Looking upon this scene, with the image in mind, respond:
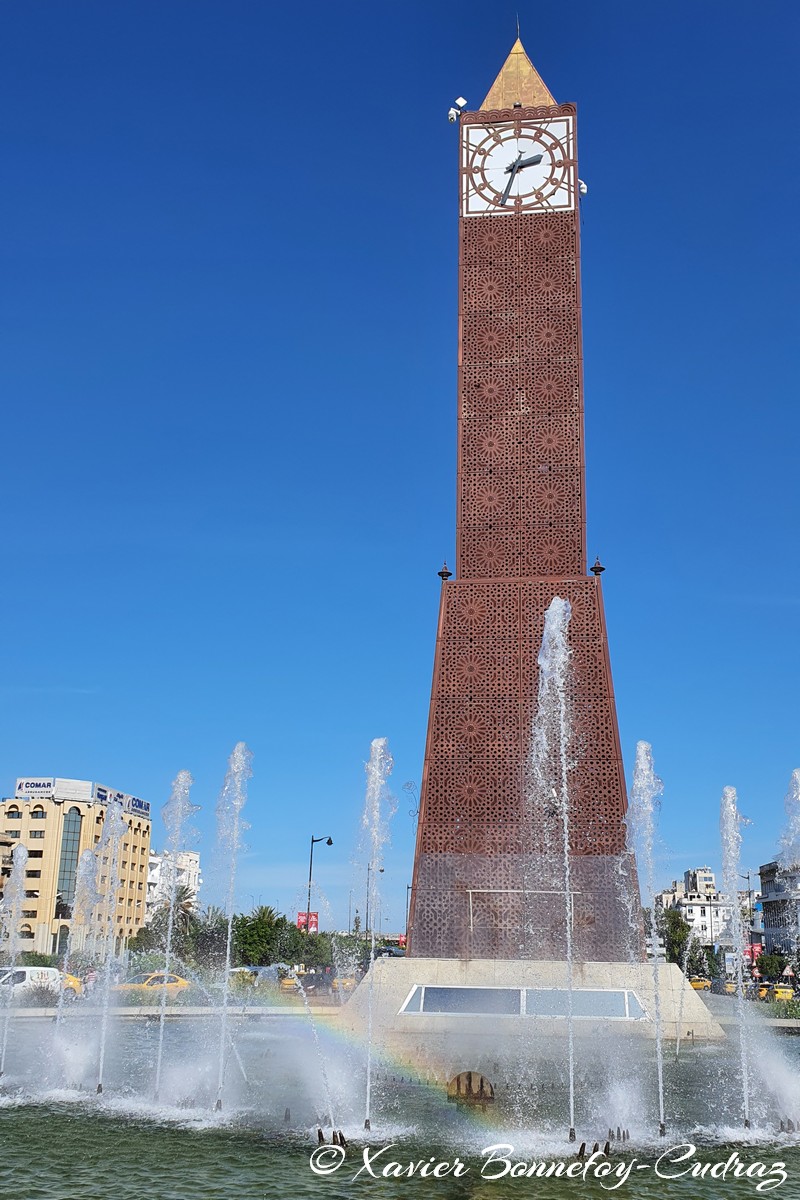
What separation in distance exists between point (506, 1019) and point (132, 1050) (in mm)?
5871

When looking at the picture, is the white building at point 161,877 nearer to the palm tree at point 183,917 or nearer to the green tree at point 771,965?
the palm tree at point 183,917

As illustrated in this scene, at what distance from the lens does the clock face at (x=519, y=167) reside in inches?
1008

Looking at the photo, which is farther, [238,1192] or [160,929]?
[160,929]

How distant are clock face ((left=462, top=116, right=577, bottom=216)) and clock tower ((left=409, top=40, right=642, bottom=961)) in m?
0.04

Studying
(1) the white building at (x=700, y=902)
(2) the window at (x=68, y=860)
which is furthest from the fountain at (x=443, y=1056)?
(1) the white building at (x=700, y=902)

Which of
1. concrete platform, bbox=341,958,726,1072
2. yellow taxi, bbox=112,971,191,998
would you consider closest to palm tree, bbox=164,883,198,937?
yellow taxi, bbox=112,971,191,998

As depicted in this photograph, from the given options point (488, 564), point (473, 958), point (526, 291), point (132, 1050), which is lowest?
point (132, 1050)

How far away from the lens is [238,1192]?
7.72 m

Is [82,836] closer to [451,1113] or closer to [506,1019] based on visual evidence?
[506,1019]

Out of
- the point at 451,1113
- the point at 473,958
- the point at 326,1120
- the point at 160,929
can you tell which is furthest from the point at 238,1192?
the point at 160,929

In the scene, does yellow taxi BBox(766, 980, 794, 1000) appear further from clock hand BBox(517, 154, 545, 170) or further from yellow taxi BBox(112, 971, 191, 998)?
clock hand BBox(517, 154, 545, 170)

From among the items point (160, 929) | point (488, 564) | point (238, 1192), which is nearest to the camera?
point (238, 1192)

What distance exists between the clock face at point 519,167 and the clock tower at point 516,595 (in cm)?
4

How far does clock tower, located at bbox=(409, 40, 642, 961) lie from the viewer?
20781 mm
